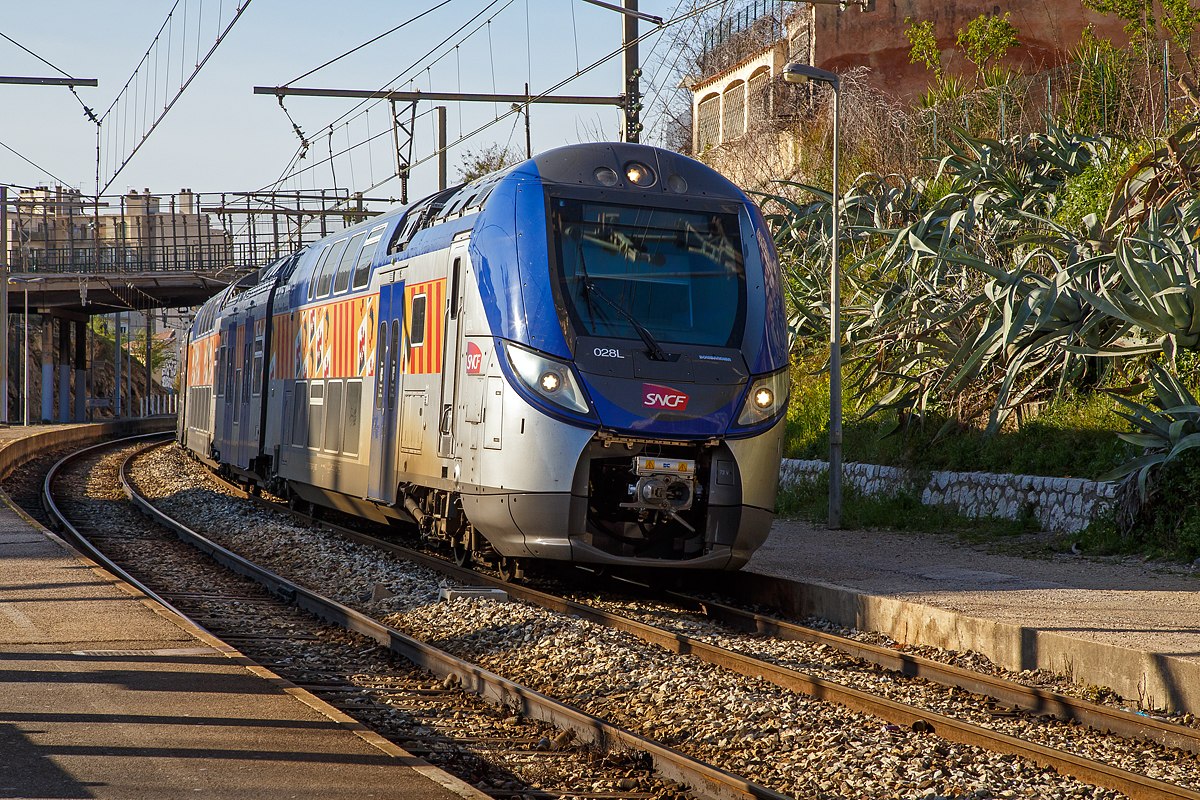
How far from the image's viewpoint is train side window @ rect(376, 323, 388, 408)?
39.9ft

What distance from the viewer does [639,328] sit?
9.27 m

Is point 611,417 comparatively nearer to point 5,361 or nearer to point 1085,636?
point 1085,636

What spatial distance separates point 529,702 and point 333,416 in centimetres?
813

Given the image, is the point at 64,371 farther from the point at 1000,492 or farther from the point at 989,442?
the point at 1000,492

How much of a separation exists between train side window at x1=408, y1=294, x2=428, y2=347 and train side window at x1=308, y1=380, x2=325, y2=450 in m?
3.40

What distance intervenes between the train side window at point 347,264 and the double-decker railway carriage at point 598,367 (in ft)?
8.93

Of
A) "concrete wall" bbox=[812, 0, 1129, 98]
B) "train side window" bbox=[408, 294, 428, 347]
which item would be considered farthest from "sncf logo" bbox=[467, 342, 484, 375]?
"concrete wall" bbox=[812, 0, 1129, 98]

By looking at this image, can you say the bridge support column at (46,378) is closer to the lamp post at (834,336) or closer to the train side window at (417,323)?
the train side window at (417,323)

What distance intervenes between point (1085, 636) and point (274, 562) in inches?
340

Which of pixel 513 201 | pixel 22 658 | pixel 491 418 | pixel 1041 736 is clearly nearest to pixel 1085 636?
pixel 1041 736

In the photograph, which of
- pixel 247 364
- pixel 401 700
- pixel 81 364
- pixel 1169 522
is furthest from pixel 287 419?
pixel 81 364

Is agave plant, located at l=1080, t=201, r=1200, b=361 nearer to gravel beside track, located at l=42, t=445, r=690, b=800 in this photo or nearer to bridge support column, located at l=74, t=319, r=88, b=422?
gravel beside track, located at l=42, t=445, r=690, b=800

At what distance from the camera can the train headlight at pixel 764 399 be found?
9.37m

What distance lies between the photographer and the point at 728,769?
5574 mm
